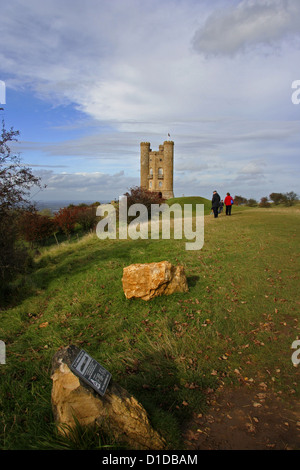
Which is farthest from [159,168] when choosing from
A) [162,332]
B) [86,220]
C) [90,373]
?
[90,373]

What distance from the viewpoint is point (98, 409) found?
118 inches

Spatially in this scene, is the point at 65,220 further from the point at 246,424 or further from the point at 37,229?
the point at 246,424

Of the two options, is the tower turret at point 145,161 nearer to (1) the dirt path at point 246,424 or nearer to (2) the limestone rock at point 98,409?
(1) the dirt path at point 246,424

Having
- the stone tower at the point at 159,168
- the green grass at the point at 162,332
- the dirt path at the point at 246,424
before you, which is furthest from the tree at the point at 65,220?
the stone tower at the point at 159,168

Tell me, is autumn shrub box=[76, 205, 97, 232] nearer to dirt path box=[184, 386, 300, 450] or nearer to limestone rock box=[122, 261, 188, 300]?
limestone rock box=[122, 261, 188, 300]

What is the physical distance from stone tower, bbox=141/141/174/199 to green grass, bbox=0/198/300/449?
157 ft

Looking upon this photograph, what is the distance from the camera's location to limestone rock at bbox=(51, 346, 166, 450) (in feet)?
9.58

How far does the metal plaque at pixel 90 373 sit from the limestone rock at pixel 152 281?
4.22 m

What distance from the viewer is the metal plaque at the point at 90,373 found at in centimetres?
298

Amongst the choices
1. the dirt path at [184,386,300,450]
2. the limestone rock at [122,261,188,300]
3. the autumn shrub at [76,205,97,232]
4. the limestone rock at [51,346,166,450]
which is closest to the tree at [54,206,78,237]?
the autumn shrub at [76,205,97,232]

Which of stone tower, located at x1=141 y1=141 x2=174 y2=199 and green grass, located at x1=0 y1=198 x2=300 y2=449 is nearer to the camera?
green grass, located at x1=0 y1=198 x2=300 y2=449

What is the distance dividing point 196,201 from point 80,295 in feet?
119

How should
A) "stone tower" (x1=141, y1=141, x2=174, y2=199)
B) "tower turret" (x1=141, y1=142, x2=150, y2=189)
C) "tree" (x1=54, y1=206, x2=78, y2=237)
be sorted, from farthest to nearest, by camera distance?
"tower turret" (x1=141, y1=142, x2=150, y2=189), "stone tower" (x1=141, y1=141, x2=174, y2=199), "tree" (x1=54, y1=206, x2=78, y2=237)

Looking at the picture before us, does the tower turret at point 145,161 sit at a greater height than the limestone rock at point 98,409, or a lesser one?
greater
